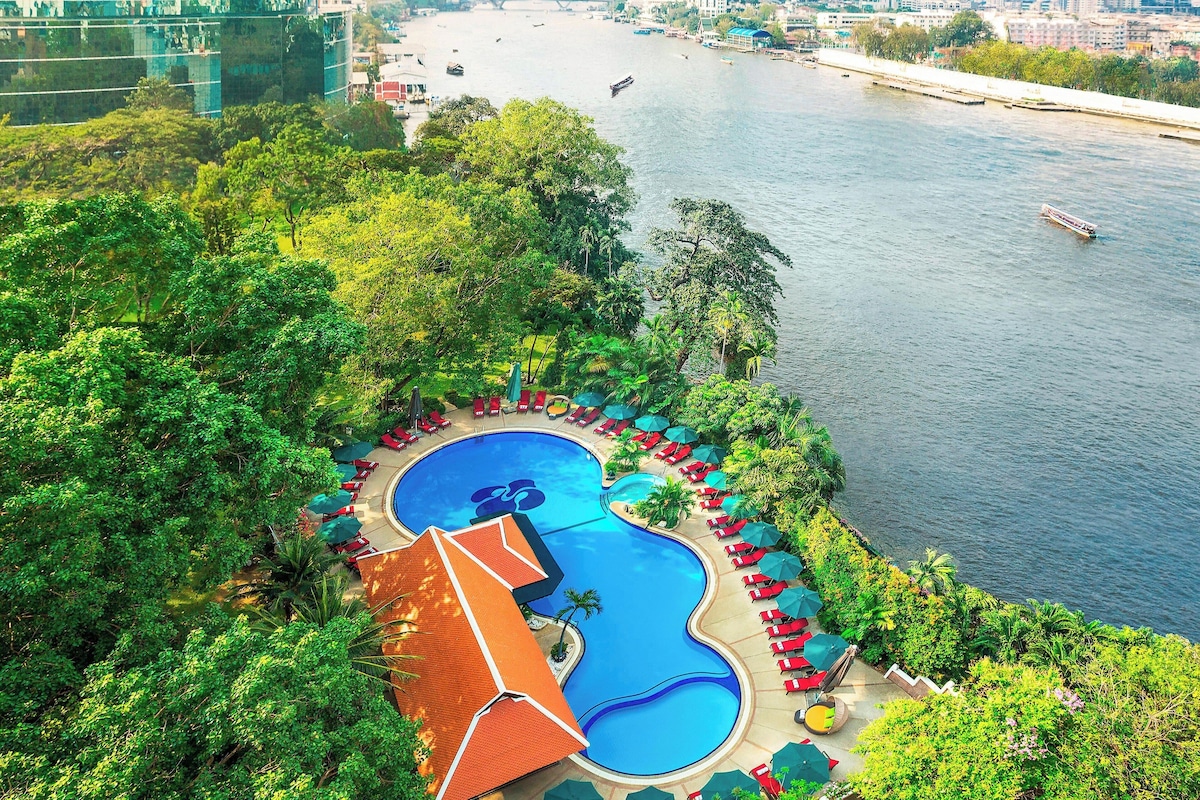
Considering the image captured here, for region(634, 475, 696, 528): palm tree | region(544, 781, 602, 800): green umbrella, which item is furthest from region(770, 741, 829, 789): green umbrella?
region(634, 475, 696, 528): palm tree

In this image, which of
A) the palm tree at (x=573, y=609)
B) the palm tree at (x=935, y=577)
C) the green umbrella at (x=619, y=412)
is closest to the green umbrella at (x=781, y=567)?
the palm tree at (x=935, y=577)

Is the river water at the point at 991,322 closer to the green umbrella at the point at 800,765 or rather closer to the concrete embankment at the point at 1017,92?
the concrete embankment at the point at 1017,92

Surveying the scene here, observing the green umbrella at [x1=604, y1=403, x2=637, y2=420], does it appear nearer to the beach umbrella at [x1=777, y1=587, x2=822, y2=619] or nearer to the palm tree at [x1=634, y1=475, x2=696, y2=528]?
the palm tree at [x1=634, y1=475, x2=696, y2=528]

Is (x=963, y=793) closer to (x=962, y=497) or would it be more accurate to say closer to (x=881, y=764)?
(x=881, y=764)

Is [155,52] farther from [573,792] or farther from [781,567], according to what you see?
[573,792]

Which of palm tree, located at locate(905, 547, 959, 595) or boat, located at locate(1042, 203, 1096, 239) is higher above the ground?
boat, located at locate(1042, 203, 1096, 239)

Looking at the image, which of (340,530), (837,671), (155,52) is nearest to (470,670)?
(340,530)
